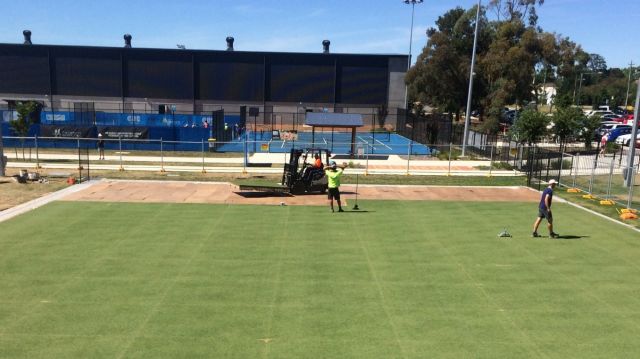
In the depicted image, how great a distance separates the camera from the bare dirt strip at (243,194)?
20.6 metres

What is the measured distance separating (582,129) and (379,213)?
28.5 m

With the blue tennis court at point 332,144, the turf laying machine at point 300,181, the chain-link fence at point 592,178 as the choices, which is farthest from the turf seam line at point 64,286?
the blue tennis court at point 332,144

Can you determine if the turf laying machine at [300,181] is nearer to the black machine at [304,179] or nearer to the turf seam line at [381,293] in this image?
the black machine at [304,179]

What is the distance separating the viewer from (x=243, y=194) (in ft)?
72.1

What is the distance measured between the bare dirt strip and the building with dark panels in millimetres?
47217

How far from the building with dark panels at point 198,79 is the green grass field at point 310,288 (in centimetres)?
5595

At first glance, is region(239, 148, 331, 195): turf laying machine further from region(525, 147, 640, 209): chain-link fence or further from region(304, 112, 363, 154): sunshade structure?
region(304, 112, 363, 154): sunshade structure

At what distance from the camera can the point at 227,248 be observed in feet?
45.0

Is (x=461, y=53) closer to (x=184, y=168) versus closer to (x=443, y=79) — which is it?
(x=443, y=79)

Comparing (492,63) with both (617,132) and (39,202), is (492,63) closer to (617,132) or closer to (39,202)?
(617,132)

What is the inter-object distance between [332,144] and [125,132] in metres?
17.6

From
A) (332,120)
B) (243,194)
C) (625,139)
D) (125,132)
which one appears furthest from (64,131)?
(625,139)

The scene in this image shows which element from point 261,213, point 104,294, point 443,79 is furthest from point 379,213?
point 443,79

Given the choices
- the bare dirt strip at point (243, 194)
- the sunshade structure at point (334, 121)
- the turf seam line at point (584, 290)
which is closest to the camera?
the turf seam line at point (584, 290)
